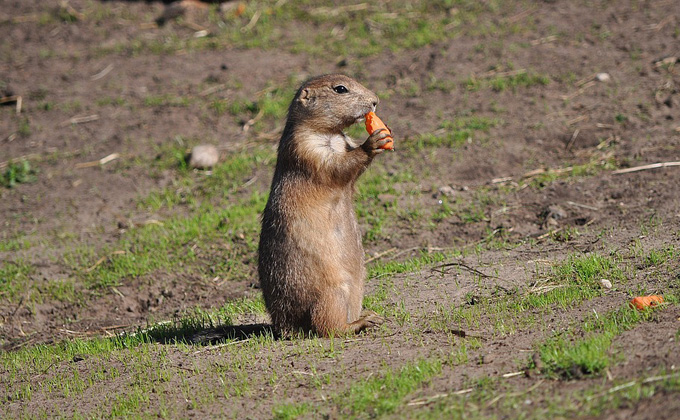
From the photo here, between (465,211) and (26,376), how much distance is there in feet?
14.6

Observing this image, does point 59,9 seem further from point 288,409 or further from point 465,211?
point 288,409

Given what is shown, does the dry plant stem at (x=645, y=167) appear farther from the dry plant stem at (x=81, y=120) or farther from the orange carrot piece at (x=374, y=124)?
the dry plant stem at (x=81, y=120)

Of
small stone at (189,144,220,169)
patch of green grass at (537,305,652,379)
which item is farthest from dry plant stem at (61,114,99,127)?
patch of green grass at (537,305,652,379)

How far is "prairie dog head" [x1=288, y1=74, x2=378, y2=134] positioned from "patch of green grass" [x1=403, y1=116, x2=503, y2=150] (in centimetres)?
350

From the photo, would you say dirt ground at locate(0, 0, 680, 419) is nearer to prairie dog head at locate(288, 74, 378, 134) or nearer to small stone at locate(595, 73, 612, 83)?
small stone at locate(595, 73, 612, 83)

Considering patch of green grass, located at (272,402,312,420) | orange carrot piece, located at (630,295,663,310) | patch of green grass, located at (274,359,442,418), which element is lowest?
patch of green grass, located at (272,402,312,420)

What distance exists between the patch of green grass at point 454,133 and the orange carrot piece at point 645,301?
4.48 metres

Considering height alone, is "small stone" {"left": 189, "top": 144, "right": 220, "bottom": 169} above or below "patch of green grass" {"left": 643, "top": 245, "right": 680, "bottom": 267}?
below

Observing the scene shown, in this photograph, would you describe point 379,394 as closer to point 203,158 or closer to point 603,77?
point 203,158

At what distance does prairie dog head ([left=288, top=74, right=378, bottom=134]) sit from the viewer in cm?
611

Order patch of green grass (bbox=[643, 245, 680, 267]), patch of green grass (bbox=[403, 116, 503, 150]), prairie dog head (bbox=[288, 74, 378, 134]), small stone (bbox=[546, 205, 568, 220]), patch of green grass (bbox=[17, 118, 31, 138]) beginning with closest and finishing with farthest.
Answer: patch of green grass (bbox=[643, 245, 680, 267]) → prairie dog head (bbox=[288, 74, 378, 134]) → small stone (bbox=[546, 205, 568, 220]) → patch of green grass (bbox=[403, 116, 503, 150]) → patch of green grass (bbox=[17, 118, 31, 138])

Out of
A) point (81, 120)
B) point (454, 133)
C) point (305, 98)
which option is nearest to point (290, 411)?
point (305, 98)

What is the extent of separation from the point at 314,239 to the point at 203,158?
480cm

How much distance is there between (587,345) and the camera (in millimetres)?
4559
